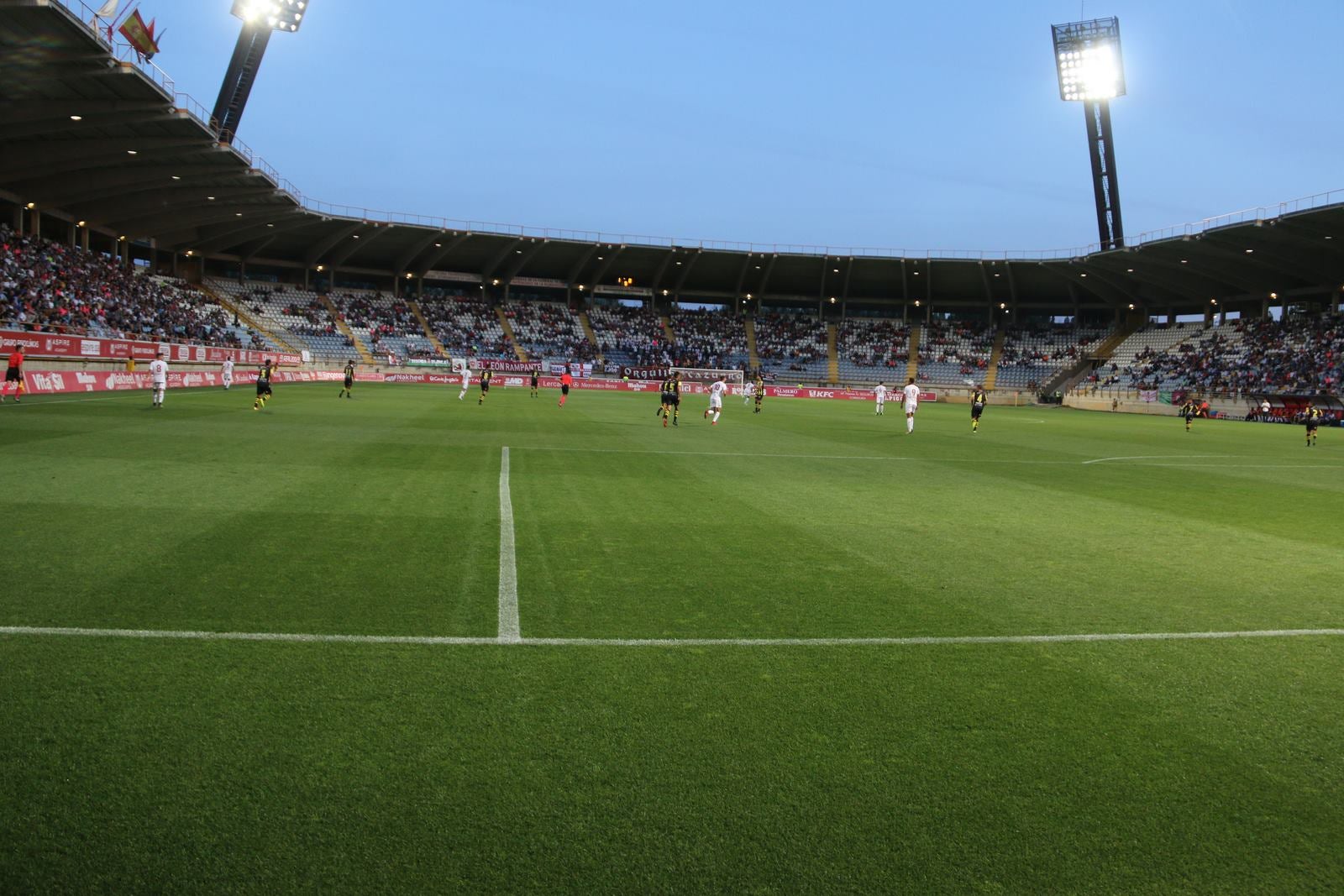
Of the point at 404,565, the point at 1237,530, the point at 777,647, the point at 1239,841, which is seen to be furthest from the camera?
the point at 1237,530

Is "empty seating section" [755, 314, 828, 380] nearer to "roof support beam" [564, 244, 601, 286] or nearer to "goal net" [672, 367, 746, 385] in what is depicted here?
"goal net" [672, 367, 746, 385]

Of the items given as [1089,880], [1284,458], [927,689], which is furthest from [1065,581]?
[1284,458]

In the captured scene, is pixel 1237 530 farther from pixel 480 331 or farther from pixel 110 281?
pixel 480 331

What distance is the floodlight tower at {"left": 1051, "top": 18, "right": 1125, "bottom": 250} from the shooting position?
205ft

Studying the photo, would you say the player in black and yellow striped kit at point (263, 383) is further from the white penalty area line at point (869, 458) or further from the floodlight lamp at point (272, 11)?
the floodlight lamp at point (272, 11)

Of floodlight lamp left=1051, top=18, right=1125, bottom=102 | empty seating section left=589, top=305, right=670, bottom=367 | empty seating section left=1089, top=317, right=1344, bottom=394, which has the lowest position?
empty seating section left=1089, top=317, right=1344, bottom=394

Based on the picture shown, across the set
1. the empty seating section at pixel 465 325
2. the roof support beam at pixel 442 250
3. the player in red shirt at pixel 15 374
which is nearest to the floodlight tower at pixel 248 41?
the roof support beam at pixel 442 250

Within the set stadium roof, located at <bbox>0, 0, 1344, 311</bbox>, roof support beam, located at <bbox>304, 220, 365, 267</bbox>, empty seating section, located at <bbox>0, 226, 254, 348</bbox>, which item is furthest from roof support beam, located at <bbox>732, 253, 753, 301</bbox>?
empty seating section, located at <bbox>0, 226, 254, 348</bbox>

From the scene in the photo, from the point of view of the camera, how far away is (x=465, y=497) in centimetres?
1134

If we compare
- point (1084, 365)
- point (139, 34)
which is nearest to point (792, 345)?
point (1084, 365)

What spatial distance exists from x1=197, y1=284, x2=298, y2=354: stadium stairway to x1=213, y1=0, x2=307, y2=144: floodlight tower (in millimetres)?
16605

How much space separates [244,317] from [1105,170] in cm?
6906

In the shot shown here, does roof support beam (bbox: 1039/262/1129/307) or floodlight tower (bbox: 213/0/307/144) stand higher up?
floodlight tower (bbox: 213/0/307/144)

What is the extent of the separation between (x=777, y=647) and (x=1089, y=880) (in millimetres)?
2645
